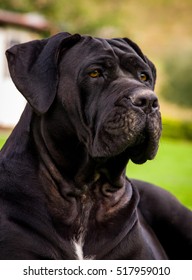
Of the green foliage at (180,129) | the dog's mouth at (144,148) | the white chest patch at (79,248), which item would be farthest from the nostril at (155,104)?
the green foliage at (180,129)

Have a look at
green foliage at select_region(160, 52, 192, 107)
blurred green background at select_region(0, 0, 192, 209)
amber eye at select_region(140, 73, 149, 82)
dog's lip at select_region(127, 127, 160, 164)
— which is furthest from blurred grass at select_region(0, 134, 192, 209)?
green foliage at select_region(160, 52, 192, 107)

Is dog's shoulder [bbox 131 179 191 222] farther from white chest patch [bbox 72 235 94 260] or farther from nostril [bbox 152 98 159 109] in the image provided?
nostril [bbox 152 98 159 109]

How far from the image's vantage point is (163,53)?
62.6m

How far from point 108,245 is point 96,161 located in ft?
1.71

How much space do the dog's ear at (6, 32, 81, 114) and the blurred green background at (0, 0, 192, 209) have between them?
7079 mm

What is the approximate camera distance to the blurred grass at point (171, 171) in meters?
15.5

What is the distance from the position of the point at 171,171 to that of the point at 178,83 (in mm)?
32336

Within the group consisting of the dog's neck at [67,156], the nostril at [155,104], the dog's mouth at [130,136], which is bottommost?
the dog's neck at [67,156]

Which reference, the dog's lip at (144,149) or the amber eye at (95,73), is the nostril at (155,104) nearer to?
the dog's lip at (144,149)

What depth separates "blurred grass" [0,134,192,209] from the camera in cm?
1546

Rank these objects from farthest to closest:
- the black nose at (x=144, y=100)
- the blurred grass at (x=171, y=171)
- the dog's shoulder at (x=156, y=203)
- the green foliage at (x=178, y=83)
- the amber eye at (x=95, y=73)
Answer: the green foliage at (x=178, y=83), the blurred grass at (x=171, y=171), the dog's shoulder at (x=156, y=203), the amber eye at (x=95, y=73), the black nose at (x=144, y=100)

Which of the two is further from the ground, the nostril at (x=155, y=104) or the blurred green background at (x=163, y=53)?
the nostril at (x=155, y=104)

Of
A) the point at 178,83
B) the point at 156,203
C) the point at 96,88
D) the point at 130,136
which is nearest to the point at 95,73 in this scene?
the point at 96,88

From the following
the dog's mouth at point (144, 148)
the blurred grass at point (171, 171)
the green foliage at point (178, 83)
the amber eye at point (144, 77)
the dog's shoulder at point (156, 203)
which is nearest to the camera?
the dog's mouth at point (144, 148)
